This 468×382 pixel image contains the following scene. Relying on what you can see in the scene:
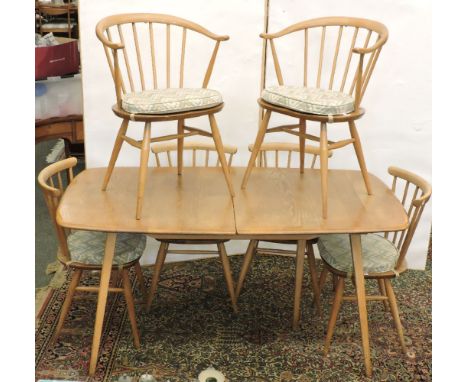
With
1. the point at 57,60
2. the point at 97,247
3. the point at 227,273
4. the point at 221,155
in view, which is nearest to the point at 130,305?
the point at 97,247

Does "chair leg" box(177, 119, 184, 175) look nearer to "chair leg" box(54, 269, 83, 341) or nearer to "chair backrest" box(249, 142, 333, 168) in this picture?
"chair backrest" box(249, 142, 333, 168)

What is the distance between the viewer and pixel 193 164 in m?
3.30

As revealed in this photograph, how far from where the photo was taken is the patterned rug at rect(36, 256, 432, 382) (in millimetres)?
2643

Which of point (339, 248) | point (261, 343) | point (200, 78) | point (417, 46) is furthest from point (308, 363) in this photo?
point (417, 46)

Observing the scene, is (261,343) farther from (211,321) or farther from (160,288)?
(160,288)

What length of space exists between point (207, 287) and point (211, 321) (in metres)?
0.35

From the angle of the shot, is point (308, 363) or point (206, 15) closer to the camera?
point (308, 363)

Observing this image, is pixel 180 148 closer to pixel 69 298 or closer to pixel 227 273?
pixel 227 273

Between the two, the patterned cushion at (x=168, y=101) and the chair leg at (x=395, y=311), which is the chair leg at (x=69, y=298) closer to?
the patterned cushion at (x=168, y=101)

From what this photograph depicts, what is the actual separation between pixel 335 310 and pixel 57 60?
294 cm

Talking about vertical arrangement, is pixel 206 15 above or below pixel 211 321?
above

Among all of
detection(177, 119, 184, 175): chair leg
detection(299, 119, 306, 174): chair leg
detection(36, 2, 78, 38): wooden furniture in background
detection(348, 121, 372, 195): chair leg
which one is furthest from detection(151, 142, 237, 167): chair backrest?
detection(36, 2, 78, 38): wooden furniture in background

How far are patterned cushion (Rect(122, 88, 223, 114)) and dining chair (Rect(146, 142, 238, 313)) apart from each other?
26cm

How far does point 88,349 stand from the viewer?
275 centimetres
